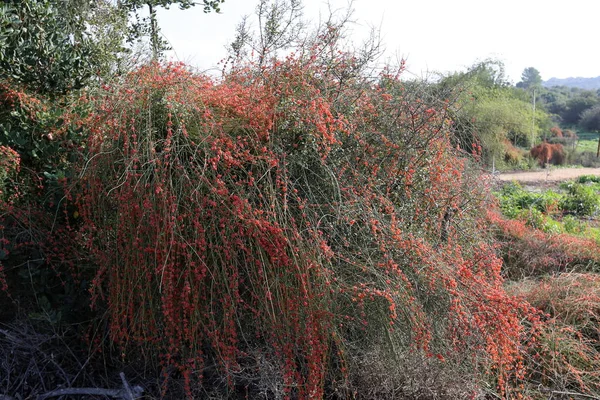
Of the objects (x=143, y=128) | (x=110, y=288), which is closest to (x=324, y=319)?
(x=110, y=288)

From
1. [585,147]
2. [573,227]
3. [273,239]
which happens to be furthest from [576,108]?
[273,239]

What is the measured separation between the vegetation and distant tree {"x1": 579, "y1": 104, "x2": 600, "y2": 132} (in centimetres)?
3645

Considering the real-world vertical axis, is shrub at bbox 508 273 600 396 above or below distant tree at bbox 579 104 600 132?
above

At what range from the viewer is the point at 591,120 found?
118ft

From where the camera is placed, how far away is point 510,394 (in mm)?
2996

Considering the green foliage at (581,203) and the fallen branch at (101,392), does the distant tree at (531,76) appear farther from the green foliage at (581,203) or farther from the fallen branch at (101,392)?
the fallen branch at (101,392)

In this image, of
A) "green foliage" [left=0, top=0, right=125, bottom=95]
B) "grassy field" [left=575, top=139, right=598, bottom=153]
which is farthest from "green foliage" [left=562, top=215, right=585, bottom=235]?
"grassy field" [left=575, top=139, right=598, bottom=153]

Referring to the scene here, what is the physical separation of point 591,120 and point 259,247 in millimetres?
38730

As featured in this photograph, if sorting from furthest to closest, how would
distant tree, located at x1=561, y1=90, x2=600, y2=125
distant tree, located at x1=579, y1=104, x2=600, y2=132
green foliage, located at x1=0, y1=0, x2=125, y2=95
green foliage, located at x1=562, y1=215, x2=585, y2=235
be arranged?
distant tree, located at x1=561, y1=90, x2=600, y2=125
distant tree, located at x1=579, y1=104, x2=600, y2=132
green foliage, located at x1=562, y1=215, x2=585, y2=235
green foliage, located at x1=0, y1=0, x2=125, y2=95

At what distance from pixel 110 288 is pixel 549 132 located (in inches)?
972

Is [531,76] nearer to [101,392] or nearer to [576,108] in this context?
[576,108]

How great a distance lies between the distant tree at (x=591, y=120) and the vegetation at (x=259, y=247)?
36.5 m

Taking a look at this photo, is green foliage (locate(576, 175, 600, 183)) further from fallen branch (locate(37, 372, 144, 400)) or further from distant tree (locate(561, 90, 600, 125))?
distant tree (locate(561, 90, 600, 125))

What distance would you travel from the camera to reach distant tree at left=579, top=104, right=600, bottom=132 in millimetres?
35544
